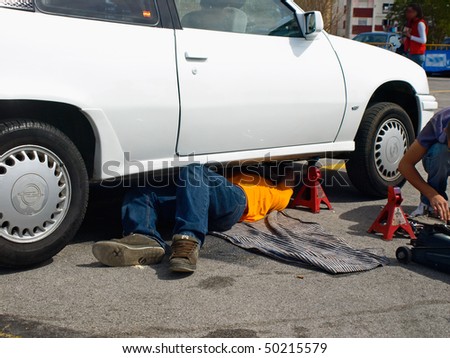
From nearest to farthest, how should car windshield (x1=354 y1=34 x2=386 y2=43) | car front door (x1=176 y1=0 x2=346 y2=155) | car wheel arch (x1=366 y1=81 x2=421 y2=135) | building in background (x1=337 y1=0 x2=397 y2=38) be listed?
car front door (x1=176 y1=0 x2=346 y2=155)
car wheel arch (x1=366 y1=81 x2=421 y2=135)
car windshield (x1=354 y1=34 x2=386 y2=43)
building in background (x1=337 y1=0 x2=397 y2=38)

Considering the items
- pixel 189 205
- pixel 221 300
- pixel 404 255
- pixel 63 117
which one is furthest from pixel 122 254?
pixel 404 255

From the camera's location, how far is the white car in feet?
11.5

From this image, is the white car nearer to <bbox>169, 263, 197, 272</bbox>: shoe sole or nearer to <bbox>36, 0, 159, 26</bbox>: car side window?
<bbox>36, 0, 159, 26</bbox>: car side window

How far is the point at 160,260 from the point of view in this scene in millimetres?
3850

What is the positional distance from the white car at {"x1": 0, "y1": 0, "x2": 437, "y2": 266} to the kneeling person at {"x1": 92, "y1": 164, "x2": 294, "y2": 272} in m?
0.19

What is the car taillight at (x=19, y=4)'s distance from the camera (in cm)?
347

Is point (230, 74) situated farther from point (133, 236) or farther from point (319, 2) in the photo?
point (319, 2)

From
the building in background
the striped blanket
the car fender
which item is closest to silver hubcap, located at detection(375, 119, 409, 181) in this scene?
the car fender

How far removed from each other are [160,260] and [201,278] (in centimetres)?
35

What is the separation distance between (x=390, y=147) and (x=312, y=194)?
2.73ft

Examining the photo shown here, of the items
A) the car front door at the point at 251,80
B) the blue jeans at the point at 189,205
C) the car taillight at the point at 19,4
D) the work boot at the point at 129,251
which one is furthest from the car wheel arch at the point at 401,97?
the car taillight at the point at 19,4

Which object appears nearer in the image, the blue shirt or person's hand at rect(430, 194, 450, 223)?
person's hand at rect(430, 194, 450, 223)

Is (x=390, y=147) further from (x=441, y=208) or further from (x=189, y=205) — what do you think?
(x=189, y=205)

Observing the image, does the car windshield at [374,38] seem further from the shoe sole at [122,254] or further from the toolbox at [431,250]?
the shoe sole at [122,254]
